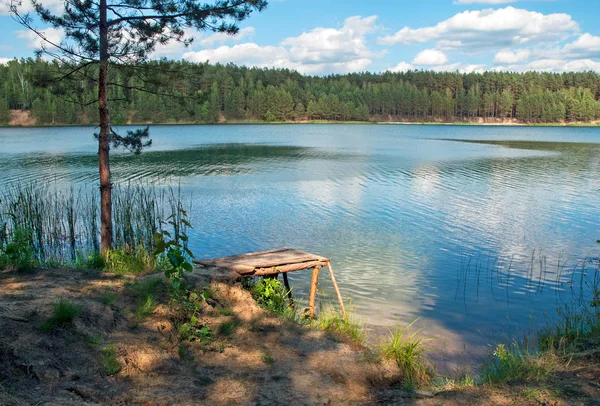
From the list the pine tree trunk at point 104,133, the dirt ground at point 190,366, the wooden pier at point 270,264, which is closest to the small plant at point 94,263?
the pine tree trunk at point 104,133

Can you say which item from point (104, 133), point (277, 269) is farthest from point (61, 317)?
point (104, 133)

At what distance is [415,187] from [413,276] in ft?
44.5

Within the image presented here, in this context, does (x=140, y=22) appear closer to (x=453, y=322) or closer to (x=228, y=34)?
(x=228, y=34)

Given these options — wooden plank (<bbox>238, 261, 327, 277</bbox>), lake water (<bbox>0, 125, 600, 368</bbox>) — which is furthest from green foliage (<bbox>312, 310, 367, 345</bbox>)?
lake water (<bbox>0, 125, 600, 368</bbox>)

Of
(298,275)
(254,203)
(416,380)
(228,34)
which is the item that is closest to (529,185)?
(254,203)

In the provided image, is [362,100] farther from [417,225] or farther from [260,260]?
[260,260]

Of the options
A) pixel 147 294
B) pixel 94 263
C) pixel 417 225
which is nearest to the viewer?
pixel 147 294

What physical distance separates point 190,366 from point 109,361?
839 mm

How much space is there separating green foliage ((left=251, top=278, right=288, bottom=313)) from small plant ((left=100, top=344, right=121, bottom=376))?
290 cm

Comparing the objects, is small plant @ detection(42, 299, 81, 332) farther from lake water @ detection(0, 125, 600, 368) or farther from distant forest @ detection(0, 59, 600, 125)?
distant forest @ detection(0, 59, 600, 125)

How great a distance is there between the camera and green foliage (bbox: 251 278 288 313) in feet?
26.1

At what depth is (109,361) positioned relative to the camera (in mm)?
5082

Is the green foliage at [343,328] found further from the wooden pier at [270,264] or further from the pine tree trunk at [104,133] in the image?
the pine tree trunk at [104,133]

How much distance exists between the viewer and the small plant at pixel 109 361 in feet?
16.3
